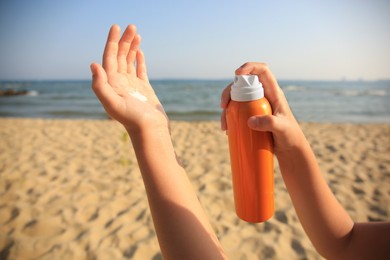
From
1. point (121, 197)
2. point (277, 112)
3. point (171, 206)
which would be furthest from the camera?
point (121, 197)

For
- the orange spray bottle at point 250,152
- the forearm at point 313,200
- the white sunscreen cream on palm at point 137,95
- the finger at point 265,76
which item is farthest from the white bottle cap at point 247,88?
the white sunscreen cream on palm at point 137,95

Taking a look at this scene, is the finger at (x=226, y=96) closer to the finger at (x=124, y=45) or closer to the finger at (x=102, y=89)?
the finger at (x=102, y=89)

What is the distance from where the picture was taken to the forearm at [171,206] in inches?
30.4

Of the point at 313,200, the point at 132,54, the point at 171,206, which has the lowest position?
the point at 313,200

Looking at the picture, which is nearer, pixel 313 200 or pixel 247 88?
pixel 247 88

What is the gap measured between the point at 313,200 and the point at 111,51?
1.04m

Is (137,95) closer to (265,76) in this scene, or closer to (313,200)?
(265,76)

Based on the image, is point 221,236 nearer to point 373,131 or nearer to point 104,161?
point 104,161

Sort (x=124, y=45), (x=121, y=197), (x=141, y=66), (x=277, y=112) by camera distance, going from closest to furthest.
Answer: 1. (x=277, y=112)
2. (x=124, y=45)
3. (x=141, y=66)
4. (x=121, y=197)

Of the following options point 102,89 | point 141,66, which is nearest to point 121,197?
point 141,66

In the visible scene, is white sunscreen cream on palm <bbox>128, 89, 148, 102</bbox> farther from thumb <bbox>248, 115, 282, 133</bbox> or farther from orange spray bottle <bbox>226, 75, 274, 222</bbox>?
thumb <bbox>248, 115, 282, 133</bbox>

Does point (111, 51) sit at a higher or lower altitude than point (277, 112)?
higher

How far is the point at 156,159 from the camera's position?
90cm

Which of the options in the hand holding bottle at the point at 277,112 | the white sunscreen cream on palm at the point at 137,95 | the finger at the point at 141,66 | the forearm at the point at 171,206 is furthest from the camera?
the finger at the point at 141,66
